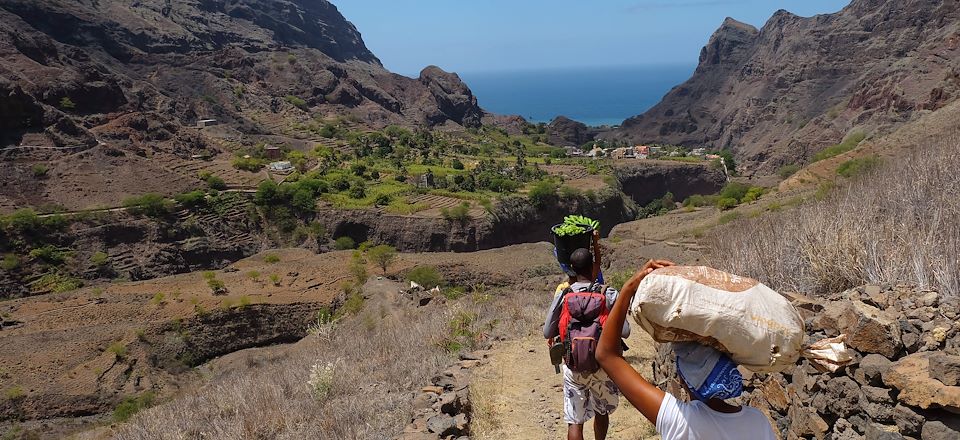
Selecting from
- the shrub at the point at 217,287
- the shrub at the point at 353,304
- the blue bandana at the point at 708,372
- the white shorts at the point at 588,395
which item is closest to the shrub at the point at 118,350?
the shrub at the point at 217,287

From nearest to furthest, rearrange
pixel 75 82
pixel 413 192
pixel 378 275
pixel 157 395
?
pixel 157 395
pixel 378 275
pixel 413 192
pixel 75 82

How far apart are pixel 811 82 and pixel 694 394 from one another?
309 ft

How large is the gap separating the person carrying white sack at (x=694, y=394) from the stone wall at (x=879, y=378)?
1.30 metres

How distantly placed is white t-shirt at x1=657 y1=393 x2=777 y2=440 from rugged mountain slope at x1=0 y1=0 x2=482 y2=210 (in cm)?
4158

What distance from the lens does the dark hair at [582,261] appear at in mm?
3891

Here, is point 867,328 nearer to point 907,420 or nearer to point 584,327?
point 907,420

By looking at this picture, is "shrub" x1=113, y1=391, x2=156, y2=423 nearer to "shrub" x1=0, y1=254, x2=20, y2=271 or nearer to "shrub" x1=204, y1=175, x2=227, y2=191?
"shrub" x1=0, y1=254, x2=20, y2=271

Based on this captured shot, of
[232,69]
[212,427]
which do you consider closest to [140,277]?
[212,427]

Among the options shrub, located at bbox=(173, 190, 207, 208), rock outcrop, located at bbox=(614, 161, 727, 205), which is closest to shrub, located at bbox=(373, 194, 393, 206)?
shrub, located at bbox=(173, 190, 207, 208)

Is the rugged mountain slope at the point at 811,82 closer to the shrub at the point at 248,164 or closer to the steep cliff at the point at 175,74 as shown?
the steep cliff at the point at 175,74

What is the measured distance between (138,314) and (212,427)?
18019mm

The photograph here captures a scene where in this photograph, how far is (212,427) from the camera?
6.64 metres

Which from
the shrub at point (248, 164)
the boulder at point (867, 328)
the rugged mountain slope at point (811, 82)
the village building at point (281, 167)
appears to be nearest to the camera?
the boulder at point (867, 328)

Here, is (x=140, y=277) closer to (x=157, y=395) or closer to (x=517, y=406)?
(x=157, y=395)
